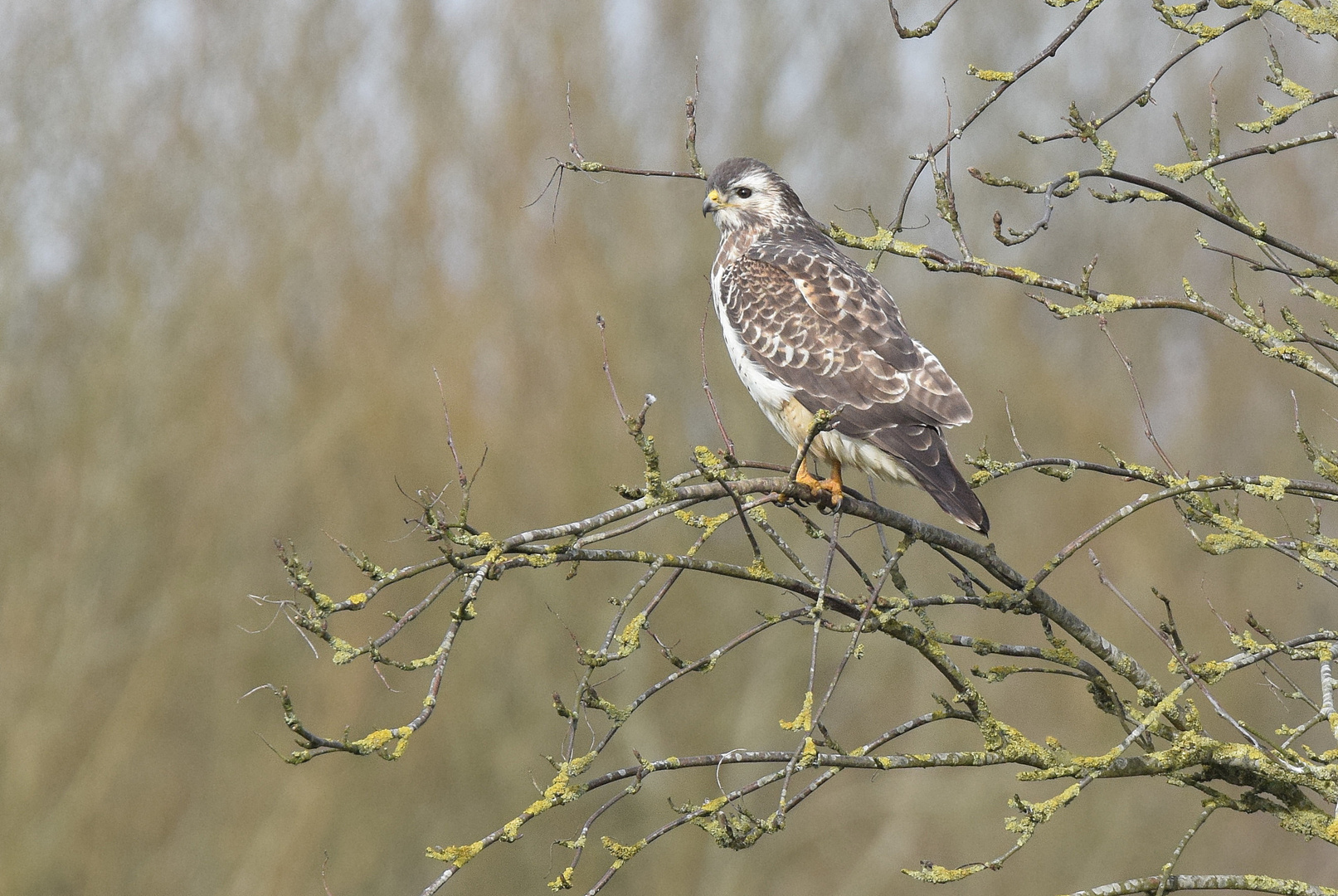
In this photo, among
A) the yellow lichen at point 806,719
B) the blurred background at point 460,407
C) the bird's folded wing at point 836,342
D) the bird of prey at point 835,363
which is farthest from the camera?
the blurred background at point 460,407

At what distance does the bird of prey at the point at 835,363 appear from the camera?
15.4 ft

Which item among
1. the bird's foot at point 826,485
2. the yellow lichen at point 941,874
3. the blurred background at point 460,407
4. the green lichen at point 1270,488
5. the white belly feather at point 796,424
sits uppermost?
the blurred background at point 460,407

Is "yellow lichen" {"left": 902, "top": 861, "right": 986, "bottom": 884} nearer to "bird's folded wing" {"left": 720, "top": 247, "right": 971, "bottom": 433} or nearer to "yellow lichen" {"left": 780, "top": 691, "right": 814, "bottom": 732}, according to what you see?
"yellow lichen" {"left": 780, "top": 691, "right": 814, "bottom": 732}

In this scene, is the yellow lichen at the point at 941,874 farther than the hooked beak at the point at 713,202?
No

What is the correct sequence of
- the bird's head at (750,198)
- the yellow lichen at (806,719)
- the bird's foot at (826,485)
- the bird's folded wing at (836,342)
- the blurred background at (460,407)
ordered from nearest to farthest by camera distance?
the yellow lichen at (806,719), the bird's foot at (826,485), the bird's folded wing at (836,342), the bird's head at (750,198), the blurred background at (460,407)

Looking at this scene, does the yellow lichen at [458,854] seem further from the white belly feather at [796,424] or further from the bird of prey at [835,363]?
the white belly feather at [796,424]

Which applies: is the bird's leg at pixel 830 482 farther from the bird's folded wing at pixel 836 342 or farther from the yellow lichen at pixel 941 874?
the yellow lichen at pixel 941 874

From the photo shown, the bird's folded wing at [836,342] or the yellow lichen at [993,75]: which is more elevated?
the bird's folded wing at [836,342]

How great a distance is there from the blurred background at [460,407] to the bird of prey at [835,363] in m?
3.60

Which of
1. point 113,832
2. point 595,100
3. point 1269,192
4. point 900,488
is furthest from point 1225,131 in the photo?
point 113,832

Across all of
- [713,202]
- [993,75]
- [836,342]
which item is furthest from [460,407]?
[993,75]

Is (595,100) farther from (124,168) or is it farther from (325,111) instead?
(124,168)

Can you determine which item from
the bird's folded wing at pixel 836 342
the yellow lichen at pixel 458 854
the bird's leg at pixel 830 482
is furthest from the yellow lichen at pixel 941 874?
the bird's folded wing at pixel 836 342

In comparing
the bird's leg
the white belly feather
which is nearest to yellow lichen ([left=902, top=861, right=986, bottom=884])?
the bird's leg
